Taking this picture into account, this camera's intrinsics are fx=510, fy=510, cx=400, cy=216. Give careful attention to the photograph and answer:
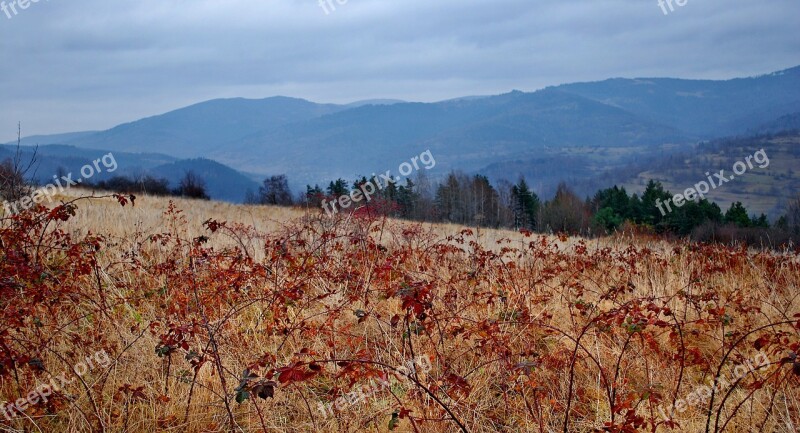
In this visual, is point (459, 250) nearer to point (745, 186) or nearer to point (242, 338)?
point (242, 338)

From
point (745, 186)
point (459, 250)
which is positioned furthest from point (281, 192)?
point (745, 186)

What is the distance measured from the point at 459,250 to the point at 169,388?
185 inches

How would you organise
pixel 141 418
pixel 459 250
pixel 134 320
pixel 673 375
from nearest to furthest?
1. pixel 141 418
2. pixel 673 375
3. pixel 134 320
4. pixel 459 250

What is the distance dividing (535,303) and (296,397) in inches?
104

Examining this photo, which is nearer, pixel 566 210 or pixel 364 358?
pixel 364 358

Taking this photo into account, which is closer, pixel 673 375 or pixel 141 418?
pixel 141 418

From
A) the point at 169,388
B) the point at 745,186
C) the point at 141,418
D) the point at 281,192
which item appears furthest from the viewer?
the point at 745,186

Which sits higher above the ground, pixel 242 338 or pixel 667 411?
pixel 242 338

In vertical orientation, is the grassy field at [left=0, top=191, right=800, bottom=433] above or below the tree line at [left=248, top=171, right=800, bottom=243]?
above

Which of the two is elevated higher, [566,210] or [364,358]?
[364,358]

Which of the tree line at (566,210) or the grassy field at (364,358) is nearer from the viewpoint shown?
the grassy field at (364,358)

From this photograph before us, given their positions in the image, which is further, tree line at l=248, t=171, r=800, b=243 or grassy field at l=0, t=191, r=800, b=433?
tree line at l=248, t=171, r=800, b=243

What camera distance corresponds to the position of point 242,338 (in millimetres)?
4266

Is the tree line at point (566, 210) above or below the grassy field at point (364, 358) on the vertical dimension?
below
